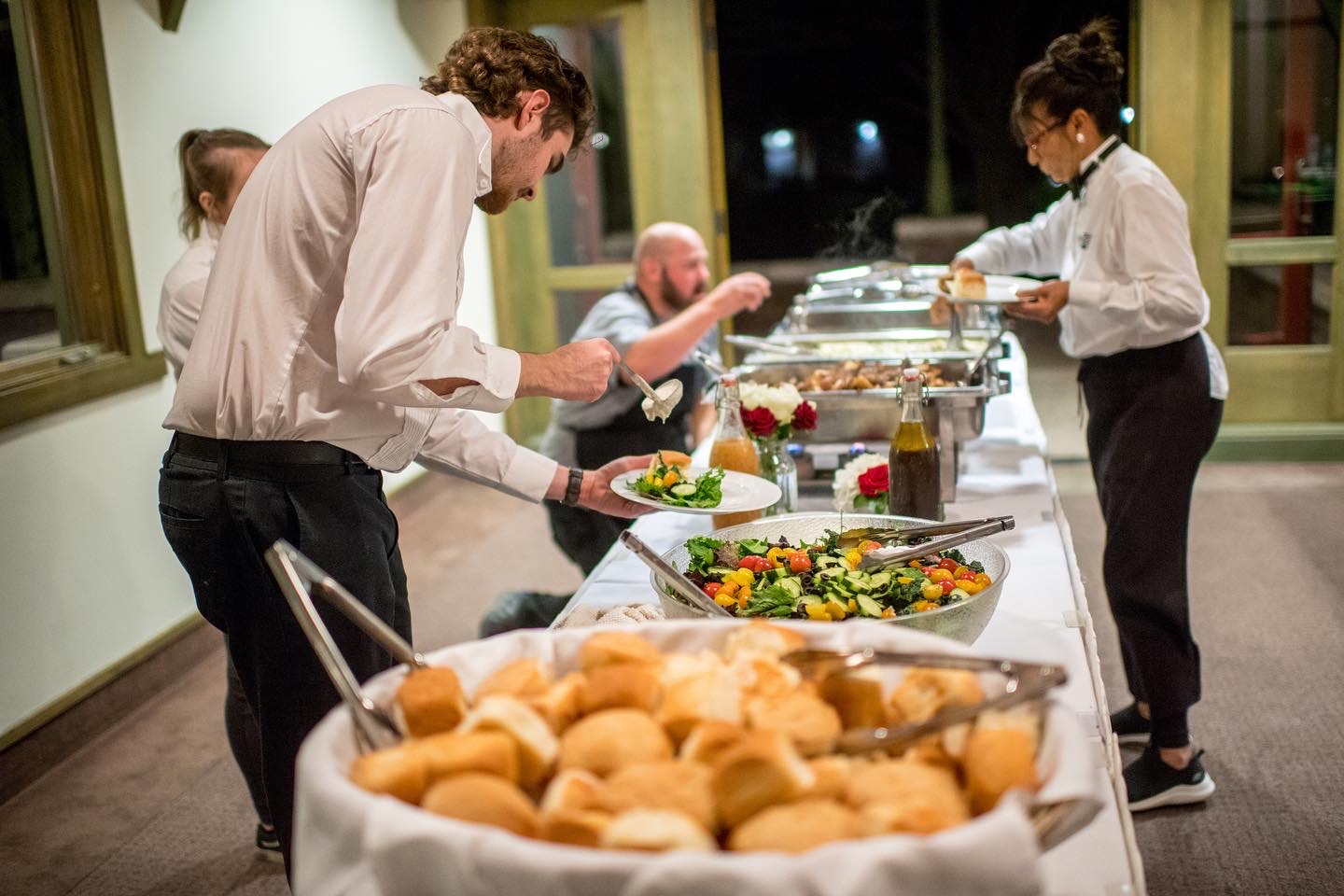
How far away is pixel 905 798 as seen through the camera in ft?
2.23

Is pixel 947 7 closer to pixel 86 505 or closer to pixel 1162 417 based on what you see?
pixel 1162 417

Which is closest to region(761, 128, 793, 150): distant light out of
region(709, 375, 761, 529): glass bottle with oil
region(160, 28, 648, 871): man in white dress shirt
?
region(709, 375, 761, 529): glass bottle with oil

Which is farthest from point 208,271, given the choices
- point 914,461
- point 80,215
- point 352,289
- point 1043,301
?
point 1043,301

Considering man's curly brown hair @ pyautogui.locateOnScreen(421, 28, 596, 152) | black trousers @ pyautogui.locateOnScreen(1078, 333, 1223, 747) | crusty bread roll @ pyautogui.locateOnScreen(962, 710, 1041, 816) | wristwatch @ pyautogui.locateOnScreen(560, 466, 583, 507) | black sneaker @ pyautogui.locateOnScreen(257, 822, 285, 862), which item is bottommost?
black sneaker @ pyautogui.locateOnScreen(257, 822, 285, 862)

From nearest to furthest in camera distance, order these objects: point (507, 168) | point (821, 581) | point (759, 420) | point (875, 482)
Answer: point (821, 581) → point (507, 168) → point (875, 482) → point (759, 420)

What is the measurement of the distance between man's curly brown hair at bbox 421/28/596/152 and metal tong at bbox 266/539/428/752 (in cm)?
72

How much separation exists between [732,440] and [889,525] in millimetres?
398

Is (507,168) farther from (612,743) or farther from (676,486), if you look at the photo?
(612,743)

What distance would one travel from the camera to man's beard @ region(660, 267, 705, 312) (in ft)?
9.88

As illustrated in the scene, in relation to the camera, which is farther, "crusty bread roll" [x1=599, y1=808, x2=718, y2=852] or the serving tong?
the serving tong

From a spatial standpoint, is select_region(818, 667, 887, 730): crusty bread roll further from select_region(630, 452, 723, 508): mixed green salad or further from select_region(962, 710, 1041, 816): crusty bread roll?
select_region(630, 452, 723, 508): mixed green salad

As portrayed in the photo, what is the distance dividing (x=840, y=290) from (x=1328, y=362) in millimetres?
2272

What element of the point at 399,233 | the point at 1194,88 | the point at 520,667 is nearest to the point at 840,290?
the point at 1194,88

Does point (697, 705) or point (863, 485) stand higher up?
point (697, 705)
